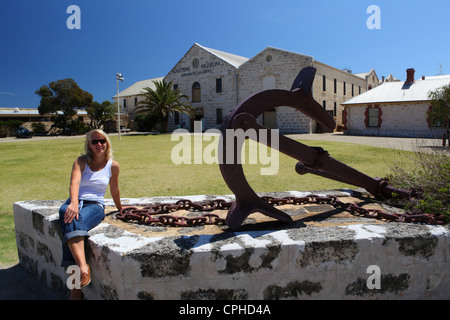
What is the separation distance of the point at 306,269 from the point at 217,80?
96.6 ft

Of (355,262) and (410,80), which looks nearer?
(355,262)

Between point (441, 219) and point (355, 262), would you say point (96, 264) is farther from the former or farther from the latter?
point (441, 219)

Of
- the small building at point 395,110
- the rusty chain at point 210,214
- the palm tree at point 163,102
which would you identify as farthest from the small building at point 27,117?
the rusty chain at point 210,214

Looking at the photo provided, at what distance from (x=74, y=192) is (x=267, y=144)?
1.70 meters

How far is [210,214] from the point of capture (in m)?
3.14

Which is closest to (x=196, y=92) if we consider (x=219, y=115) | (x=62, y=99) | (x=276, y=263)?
(x=219, y=115)

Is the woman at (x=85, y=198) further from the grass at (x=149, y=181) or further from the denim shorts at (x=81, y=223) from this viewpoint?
the grass at (x=149, y=181)

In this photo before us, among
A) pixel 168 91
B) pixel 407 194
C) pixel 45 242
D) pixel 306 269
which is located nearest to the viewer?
pixel 306 269

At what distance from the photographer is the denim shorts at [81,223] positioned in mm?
2477

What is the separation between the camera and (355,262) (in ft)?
8.05

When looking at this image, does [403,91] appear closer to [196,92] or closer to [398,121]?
[398,121]

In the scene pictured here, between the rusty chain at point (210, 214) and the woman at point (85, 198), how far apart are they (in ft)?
1.03

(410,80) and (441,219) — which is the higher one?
(410,80)
